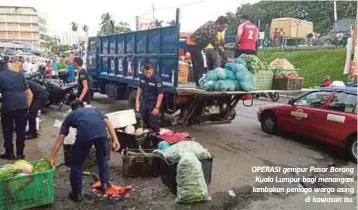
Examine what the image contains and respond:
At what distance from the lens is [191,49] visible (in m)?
7.23

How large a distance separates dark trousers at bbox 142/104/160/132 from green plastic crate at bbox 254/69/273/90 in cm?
199

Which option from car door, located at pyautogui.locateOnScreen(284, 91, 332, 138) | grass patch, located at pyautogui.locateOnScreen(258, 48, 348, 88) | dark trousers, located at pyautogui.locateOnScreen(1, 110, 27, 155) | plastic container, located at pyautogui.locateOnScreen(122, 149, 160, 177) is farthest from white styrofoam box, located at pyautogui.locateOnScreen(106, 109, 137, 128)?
grass patch, located at pyautogui.locateOnScreen(258, 48, 348, 88)

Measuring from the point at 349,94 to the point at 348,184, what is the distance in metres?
1.73

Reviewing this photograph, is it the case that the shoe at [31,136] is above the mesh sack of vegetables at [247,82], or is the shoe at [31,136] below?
below

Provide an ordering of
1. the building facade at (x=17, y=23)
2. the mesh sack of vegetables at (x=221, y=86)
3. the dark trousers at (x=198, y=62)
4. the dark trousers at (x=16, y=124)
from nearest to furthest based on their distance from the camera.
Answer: the dark trousers at (x=16, y=124), the mesh sack of vegetables at (x=221, y=86), the dark trousers at (x=198, y=62), the building facade at (x=17, y=23)

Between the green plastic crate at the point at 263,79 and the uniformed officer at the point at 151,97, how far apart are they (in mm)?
1834

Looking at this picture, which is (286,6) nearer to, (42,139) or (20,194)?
(42,139)

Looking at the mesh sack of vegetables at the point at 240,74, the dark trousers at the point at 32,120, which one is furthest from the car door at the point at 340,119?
the dark trousers at the point at 32,120

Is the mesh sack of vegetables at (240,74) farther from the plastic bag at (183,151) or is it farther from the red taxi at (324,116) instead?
the plastic bag at (183,151)

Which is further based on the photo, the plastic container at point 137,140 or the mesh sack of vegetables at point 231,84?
the mesh sack of vegetables at point 231,84

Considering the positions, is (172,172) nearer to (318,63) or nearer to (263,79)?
(263,79)

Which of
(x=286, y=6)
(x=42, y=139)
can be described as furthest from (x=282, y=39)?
(x=42, y=139)

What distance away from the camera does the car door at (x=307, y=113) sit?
21.2ft

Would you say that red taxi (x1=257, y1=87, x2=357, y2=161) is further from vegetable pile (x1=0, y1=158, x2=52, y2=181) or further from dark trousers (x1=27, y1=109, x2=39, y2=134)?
dark trousers (x1=27, y1=109, x2=39, y2=134)
